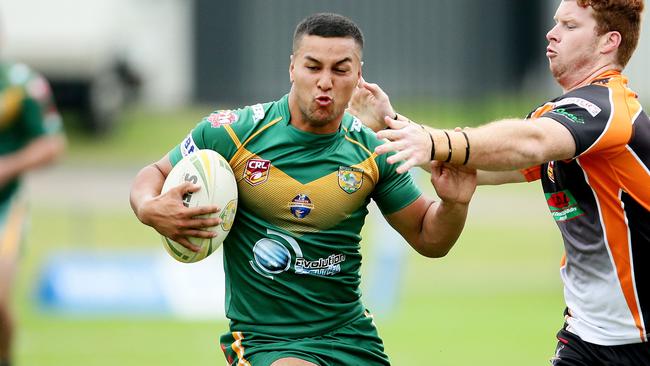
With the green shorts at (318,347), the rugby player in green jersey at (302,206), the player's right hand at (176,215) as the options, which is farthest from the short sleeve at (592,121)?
the player's right hand at (176,215)

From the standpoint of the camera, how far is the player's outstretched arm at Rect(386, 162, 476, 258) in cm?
579

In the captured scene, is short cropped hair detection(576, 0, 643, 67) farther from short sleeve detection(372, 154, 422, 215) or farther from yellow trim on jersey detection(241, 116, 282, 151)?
yellow trim on jersey detection(241, 116, 282, 151)

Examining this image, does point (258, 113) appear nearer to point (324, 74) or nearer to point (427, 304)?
point (324, 74)

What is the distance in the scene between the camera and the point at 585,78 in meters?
5.86

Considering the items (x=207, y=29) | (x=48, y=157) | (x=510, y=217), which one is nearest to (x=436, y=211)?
(x=48, y=157)

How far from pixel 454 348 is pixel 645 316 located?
6.98 m

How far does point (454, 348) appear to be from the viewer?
41.3 feet

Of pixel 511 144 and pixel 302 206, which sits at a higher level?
pixel 511 144

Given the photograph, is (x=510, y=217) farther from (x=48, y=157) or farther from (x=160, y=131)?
(x=48, y=157)

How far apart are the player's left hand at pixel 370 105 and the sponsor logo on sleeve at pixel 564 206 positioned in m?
1.02

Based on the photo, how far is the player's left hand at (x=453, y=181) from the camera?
5.77 meters

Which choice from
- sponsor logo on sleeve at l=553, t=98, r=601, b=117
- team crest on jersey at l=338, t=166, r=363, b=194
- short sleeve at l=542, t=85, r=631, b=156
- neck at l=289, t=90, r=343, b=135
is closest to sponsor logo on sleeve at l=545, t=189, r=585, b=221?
short sleeve at l=542, t=85, r=631, b=156

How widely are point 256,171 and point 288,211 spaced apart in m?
0.26

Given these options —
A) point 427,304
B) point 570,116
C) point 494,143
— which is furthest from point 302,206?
point 427,304
